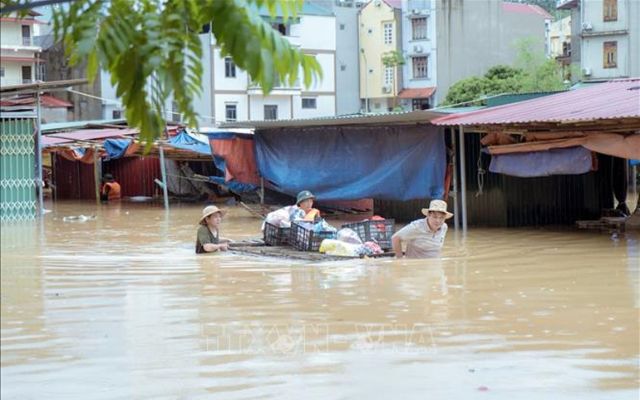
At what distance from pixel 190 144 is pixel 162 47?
23.9 meters

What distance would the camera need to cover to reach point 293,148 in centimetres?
2170

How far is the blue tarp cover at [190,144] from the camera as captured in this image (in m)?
26.2

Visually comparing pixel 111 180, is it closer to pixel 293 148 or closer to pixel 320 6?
pixel 293 148

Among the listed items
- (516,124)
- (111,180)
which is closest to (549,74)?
(111,180)

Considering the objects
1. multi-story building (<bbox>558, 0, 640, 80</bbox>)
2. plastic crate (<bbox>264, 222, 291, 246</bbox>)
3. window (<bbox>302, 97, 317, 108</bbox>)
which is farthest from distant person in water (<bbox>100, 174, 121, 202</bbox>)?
multi-story building (<bbox>558, 0, 640, 80</bbox>)

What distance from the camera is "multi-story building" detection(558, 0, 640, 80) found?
169ft

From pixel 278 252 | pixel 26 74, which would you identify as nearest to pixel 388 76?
pixel 26 74

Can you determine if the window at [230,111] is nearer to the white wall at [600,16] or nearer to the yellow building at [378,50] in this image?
the yellow building at [378,50]

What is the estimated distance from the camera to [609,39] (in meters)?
52.2

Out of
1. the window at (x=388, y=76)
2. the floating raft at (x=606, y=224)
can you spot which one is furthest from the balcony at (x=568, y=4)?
the floating raft at (x=606, y=224)

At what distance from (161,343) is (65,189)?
28.5 meters

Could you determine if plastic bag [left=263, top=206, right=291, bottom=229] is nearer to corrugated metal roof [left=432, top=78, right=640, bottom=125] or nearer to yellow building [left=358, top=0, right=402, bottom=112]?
corrugated metal roof [left=432, top=78, right=640, bottom=125]

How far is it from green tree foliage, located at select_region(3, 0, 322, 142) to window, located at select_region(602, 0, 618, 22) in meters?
52.4

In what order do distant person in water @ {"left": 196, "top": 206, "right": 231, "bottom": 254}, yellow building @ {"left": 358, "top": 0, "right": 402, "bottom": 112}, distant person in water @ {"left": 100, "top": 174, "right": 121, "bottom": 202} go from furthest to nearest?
yellow building @ {"left": 358, "top": 0, "right": 402, "bottom": 112} → distant person in water @ {"left": 100, "top": 174, "right": 121, "bottom": 202} → distant person in water @ {"left": 196, "top": 206, "right": 231, "bottom": 254}
